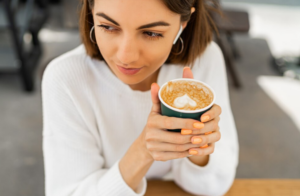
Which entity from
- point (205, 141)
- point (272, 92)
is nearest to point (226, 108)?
point (205, 141)

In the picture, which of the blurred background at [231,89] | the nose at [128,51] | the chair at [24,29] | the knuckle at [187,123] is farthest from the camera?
the chair at [24,29]

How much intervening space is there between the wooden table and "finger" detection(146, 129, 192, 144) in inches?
14.4

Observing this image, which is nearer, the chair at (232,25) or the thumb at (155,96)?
the thumb at (155,96)

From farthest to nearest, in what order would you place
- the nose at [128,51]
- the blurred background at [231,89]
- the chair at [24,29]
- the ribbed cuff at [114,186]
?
1. the chair at [24,29]
2. the blurred background at [231,89]
3. the ribbed cuff at [114,186]
4. the nose at [128,51]

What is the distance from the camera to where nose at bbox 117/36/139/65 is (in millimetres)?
793

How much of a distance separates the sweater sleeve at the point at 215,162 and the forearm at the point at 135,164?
0.69ft

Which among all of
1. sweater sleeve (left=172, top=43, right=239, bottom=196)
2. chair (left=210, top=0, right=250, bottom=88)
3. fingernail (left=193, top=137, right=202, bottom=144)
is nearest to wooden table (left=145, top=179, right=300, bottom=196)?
sweater sleeve (left=172, top=43, right=239, bottom=196)

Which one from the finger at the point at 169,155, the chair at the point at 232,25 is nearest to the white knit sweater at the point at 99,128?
the finger at the point at 169,155

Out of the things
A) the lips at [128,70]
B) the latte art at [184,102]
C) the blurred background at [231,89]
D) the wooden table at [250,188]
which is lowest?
the blurred background at [231,89]

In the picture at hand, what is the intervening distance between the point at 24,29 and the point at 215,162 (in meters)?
2.39

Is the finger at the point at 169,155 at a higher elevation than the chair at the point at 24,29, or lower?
higher

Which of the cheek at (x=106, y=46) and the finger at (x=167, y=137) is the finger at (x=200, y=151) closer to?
the finger at (x=167, y=137)

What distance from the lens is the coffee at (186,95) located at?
74cm

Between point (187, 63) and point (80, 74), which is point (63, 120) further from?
point (187, 63)
